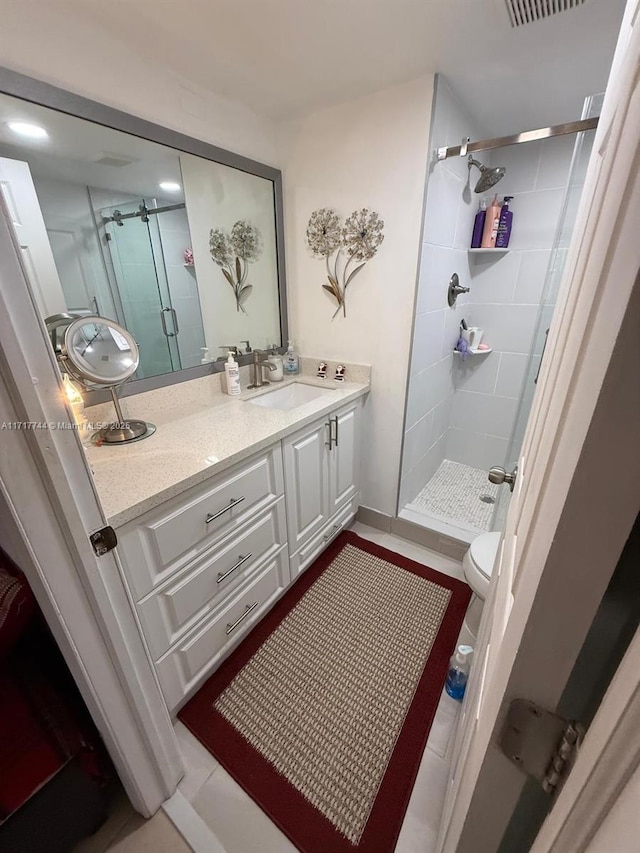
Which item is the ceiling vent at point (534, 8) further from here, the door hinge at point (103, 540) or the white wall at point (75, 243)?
the door hinge at point (103, 540)

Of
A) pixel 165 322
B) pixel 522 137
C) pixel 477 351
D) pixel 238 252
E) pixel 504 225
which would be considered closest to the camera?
pixel 522 137

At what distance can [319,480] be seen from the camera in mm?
1636

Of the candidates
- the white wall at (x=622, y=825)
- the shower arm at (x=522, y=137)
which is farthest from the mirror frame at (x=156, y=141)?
the white wall at (x=622, y=825)

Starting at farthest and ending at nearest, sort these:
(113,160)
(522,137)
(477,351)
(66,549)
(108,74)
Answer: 1. (477,351)
2. (522,137)
3. (113,160)
4. (108,74)
5. (66,549)

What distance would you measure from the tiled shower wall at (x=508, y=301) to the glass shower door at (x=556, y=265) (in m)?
0.07

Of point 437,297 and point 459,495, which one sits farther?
point 459,495

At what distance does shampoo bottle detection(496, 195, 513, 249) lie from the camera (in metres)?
1.93

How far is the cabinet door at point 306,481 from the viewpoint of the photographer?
56.1 inches

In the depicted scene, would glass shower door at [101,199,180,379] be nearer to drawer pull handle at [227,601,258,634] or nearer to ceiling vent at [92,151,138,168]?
ceiling vent at [92,151,138,168]

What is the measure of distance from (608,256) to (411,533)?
1.85 meters

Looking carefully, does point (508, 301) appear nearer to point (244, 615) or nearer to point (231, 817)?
point (244, 615)

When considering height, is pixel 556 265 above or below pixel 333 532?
above

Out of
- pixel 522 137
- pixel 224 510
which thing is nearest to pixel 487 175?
pixel 522 137

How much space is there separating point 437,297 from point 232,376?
1132 mm
